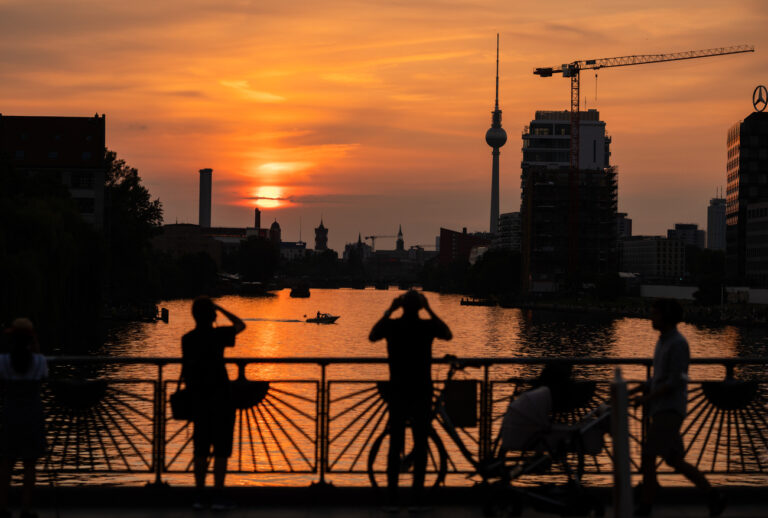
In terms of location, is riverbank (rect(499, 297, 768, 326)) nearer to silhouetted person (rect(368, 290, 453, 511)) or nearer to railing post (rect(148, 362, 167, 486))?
silhouetted person (rect(368, 290, 453, 511))

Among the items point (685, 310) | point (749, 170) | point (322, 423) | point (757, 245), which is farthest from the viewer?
point (749, 170)

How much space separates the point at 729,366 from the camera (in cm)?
1230

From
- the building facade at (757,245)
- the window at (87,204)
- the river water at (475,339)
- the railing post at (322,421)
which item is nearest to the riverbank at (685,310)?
the river water at (475,339)

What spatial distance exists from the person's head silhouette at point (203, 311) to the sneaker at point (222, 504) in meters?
1.83

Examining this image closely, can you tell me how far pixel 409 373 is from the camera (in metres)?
10.5

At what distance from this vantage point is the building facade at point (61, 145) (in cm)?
11462

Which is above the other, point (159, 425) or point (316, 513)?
point (159, 425)

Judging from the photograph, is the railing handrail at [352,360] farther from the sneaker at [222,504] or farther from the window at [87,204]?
the window at [87,204]

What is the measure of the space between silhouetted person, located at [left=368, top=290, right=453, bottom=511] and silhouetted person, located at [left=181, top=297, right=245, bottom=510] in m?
1.64

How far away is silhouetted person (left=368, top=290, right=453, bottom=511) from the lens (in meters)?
10.5

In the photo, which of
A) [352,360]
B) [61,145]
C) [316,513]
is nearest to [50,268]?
[352,360]

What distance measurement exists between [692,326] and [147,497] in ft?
419

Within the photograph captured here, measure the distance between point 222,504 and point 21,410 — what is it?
88.2 inches

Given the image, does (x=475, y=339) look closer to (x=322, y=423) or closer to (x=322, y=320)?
(x=322, y=320)
